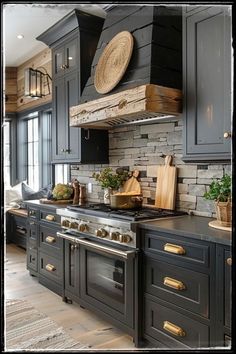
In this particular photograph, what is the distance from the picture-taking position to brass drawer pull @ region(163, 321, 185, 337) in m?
1.88

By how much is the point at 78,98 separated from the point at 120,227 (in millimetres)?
1583

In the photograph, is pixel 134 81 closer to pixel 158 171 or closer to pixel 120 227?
pixel 158 171

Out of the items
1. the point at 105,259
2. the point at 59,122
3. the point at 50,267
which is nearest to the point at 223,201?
the point at 105,259

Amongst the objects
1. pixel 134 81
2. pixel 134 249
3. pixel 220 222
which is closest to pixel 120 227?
pixel 134 249

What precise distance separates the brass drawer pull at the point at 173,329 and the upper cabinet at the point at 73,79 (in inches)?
71.3

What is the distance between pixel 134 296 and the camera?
2.19m

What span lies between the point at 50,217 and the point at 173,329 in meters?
1.71

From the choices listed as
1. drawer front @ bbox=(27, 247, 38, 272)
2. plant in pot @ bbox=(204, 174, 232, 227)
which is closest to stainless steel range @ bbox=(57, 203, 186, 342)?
plant in pot @ bbox=(204, 174, 232, 227)

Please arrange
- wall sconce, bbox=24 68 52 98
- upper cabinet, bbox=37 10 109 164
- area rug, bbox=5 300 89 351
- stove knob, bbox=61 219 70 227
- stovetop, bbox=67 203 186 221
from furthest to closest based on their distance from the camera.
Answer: wall sconce, bbox=24 68 52 98 < upper cabinet, bbox=37 10 109 164 < stove knob, bbox=61 219 70 227 < stovetop, bbox=67 203 186 221 < area rug, bbox=5 300 89 351

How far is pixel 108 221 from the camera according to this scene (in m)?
2.37

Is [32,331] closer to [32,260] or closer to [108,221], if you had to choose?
[108,221]

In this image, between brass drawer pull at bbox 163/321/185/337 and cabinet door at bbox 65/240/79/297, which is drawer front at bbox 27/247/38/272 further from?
brass drawer pull at bbox 163/321/185/337

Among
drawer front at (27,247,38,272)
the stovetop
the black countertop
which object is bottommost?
drawer front at (27,247,38,272)

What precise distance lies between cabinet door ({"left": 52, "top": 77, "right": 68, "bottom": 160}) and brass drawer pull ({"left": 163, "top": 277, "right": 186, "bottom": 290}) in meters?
2.01
